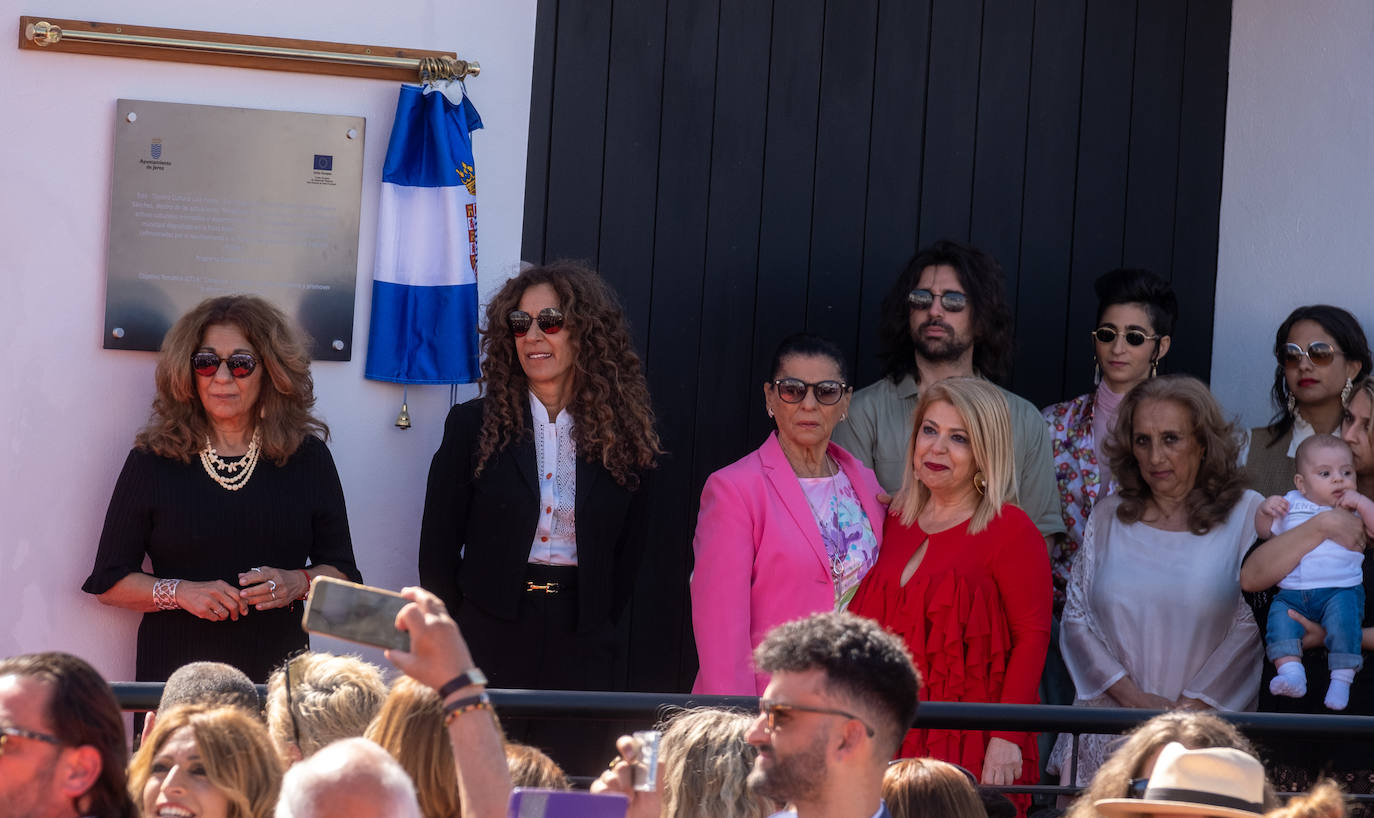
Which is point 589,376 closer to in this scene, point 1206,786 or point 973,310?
point 973,310

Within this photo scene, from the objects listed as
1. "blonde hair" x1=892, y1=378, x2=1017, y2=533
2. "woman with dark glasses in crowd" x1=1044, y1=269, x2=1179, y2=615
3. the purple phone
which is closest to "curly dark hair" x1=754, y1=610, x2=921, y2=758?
the purple phone

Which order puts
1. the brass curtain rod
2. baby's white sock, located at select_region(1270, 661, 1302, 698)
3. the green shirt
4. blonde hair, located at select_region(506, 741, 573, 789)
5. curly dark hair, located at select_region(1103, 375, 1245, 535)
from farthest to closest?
the brass curtain rod → the green shirt → curly dark hair, located at select_region(1103, 375, 1245, 535) → baby's white sock, located at select_region(1270, 661, 1302, 698) → blonde hair, located at select_region(506, 741, 573, 789)

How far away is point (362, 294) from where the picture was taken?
5.19 metres

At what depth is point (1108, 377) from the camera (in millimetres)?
5141

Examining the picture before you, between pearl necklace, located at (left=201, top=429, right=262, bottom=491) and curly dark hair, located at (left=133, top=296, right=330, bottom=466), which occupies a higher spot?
curly dark hair, located at (left=133, top=296, right=330, bottom=466)

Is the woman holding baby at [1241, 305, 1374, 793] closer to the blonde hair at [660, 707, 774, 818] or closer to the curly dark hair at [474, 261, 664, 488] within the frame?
the curly dark hair at [474, 261, 664, 488]

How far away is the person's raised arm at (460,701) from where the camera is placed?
86.2 inches

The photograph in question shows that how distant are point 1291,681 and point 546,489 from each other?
7.00 ft

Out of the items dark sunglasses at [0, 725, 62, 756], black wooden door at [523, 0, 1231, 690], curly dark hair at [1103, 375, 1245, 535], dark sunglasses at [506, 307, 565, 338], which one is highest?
black wooden door at [523, 0, 1231, 690]

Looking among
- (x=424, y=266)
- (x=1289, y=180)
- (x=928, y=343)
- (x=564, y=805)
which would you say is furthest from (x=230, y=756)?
(x=1289, y=180)

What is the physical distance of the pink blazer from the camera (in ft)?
14.3

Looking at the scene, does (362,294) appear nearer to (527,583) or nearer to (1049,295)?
(527,583)

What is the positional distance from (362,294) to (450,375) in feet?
1.37

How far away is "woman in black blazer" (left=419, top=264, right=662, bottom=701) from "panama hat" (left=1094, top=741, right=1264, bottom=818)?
2.23 metres
